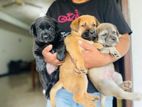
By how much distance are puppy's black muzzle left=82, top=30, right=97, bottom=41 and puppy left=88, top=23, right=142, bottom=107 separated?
1 centimetres

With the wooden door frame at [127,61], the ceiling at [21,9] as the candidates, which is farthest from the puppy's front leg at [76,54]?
the ceiling at [21,9]

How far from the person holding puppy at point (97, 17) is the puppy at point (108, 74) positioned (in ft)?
0.06

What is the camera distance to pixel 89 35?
0.76 metres

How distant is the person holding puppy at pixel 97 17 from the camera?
30.5 inches

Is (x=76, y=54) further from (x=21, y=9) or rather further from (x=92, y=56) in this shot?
(x=21, y=9)

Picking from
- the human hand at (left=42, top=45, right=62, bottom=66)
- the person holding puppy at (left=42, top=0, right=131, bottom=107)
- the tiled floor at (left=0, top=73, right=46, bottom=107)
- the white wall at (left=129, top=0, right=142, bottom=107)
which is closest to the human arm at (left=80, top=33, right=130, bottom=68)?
the person holding puppy at (left=42, top=0, right=131, bottom=107)

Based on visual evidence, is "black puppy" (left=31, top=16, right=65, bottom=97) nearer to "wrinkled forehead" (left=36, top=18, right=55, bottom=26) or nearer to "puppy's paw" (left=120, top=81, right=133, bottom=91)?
"wrinkled forehead" (left=36, top=18, right=55, bottom=26)

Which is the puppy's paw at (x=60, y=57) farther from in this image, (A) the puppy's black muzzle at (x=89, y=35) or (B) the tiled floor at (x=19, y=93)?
(B) the tiled floor at (x=19, y=93)

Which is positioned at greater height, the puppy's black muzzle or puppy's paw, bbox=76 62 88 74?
the puppy's black muzzle

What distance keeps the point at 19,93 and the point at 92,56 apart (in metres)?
2.98

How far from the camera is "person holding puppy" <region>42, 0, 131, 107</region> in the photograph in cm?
77

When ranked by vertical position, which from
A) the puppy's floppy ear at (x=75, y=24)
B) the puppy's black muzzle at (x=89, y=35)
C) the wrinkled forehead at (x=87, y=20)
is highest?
the wrinkled forehead at (x=87, y=20)

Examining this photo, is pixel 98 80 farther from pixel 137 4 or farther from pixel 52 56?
pixel 137 4

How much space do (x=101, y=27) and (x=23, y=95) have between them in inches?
112
